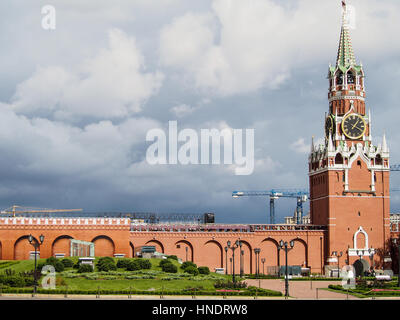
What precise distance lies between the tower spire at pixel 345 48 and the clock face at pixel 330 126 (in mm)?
7870

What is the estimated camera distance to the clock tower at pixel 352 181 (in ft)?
277

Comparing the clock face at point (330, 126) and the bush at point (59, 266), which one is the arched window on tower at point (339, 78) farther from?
the bush at point (59, 266)

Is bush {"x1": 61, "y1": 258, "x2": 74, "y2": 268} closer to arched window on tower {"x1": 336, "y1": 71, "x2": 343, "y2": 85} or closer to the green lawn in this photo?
the green lawn

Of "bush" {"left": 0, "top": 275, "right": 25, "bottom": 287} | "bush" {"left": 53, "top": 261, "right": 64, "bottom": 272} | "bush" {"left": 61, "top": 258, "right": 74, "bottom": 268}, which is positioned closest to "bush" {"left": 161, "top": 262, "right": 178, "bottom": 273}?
"bush" {"left": 61, "top": 258, "right": 74, "bottom": 268}

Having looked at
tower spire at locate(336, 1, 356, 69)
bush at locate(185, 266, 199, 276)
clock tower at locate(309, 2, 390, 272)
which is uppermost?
tower spire at locate(336, 1, 356, 69)

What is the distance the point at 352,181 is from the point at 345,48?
65.5 ft

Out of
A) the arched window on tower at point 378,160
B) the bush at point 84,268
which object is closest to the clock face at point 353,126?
the arched window on tower at point 378,160

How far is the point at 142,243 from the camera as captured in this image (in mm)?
79188

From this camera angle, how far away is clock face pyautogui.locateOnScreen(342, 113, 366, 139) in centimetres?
8750

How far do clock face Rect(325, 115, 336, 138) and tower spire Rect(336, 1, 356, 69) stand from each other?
787 cm

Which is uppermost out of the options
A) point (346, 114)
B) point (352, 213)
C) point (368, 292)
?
point (346, 114)

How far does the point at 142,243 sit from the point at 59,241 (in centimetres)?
1089
